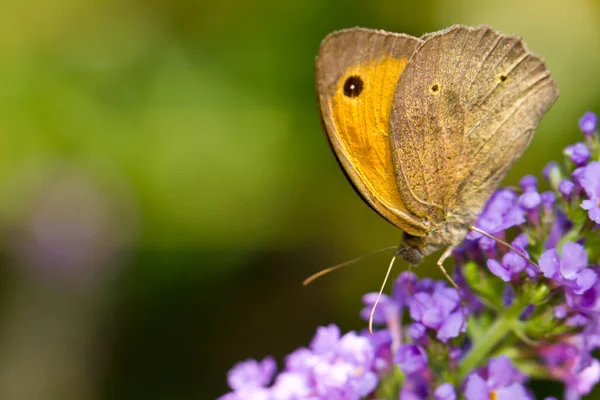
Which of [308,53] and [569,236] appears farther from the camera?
[308,53]

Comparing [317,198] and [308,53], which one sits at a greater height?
[308,53]

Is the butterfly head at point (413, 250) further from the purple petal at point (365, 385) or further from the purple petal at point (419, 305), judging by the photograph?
the purple petal at point (365, 385)

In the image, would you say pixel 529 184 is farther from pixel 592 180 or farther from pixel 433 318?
pixel 433 318

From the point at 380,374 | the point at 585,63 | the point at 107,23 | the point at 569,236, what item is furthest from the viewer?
the point at 107,23

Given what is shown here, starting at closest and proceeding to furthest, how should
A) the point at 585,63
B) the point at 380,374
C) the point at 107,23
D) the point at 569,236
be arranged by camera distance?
1. the point at 569,236
2. the point at 380,374
3. the point at 585,63
4. the point at 107,23

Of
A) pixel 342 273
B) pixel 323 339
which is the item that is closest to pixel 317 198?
pixel 342 273

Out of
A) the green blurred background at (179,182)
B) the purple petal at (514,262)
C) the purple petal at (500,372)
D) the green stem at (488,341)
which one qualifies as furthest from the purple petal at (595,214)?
the green blurred background at (179,182)

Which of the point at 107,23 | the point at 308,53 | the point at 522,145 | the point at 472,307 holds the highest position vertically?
the point at 107,23

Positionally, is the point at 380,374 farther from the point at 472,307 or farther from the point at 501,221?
the point at 501,221

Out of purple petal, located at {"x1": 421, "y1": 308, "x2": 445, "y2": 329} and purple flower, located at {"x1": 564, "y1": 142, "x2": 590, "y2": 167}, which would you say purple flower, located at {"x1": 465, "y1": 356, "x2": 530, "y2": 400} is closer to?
purple petal, located at {"x1": 421, "y1": 308, "x2": 445, "y2": 329}

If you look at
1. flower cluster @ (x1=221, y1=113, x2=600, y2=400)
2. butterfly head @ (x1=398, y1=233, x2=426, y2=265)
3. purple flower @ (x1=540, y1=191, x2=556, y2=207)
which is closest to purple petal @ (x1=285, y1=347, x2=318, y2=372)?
flower cluster @ (x1=221, y1=113, x2=600, y2=400)
